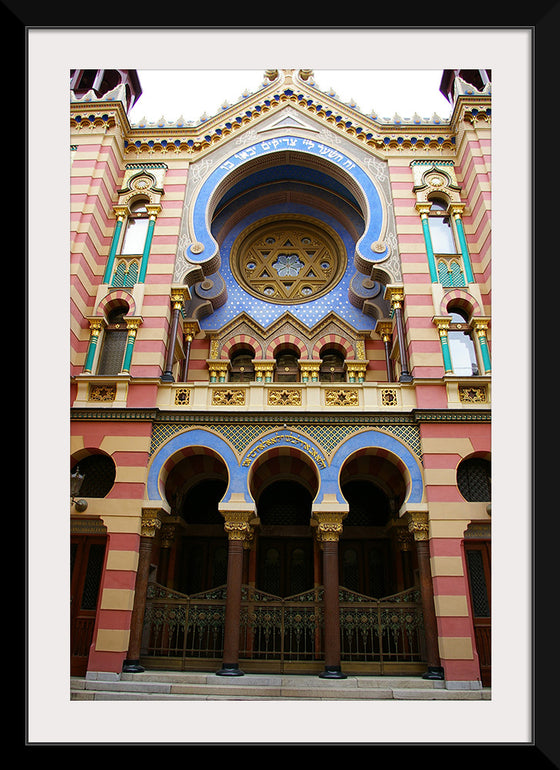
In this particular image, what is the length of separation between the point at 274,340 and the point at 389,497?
5950 mm

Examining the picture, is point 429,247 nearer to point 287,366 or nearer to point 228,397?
point 287,366

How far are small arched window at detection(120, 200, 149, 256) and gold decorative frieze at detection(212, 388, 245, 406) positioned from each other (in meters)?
5.32

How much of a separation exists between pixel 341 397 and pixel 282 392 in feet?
4.95

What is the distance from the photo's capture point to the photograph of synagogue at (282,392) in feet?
36.1

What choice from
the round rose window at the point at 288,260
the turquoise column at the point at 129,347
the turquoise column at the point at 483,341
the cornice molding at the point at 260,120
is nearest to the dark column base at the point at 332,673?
the turquoise column at the point at 483,341

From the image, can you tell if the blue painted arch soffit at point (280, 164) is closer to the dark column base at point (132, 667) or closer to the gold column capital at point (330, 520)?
the gold column capital at point (330, 520)

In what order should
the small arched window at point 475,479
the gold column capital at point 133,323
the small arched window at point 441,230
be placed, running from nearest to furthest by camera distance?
the small arched window at point 475,479, the gold column capital at point 133,323, the small arched window at point 441,230

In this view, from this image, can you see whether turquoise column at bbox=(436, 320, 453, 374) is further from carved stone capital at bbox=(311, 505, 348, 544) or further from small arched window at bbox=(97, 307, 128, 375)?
small arched window at bbox=(97, 307, 128, 375)

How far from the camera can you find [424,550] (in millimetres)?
11086

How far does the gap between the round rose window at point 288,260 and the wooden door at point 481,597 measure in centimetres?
923

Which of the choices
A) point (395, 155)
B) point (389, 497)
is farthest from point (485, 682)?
point (395, 155)
